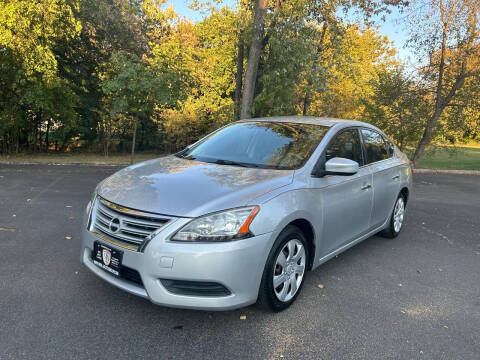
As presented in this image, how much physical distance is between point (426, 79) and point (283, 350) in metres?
15.7

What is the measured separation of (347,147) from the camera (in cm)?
414

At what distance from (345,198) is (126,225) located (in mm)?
2162

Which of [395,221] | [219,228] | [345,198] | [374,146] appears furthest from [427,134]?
[219,228]

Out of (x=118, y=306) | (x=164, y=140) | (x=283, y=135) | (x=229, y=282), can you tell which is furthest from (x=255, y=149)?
(x=164, y=140)

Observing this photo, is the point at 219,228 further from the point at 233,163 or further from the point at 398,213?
the point at 398,213

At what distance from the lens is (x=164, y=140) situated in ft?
72.8

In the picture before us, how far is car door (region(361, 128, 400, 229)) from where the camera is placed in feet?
14.7

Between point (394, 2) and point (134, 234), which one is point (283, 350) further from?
point (394, 2)

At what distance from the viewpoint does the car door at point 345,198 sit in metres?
3.56

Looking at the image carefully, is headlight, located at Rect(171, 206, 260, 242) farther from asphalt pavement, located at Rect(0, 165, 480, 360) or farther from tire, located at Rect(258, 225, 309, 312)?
asphalt pavement, located at Rect(0, 165, 480, 360)

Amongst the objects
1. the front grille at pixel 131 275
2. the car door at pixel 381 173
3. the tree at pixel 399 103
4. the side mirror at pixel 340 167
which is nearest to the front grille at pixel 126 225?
the front grille at pixel 131 275

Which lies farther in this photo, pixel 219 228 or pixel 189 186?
pixel 189 186

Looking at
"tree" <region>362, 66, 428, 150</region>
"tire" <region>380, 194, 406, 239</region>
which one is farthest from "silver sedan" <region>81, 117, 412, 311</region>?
"tree" <region>362, 66, 428, 150</region>

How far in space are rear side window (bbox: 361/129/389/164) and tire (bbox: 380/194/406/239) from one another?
0.79m
